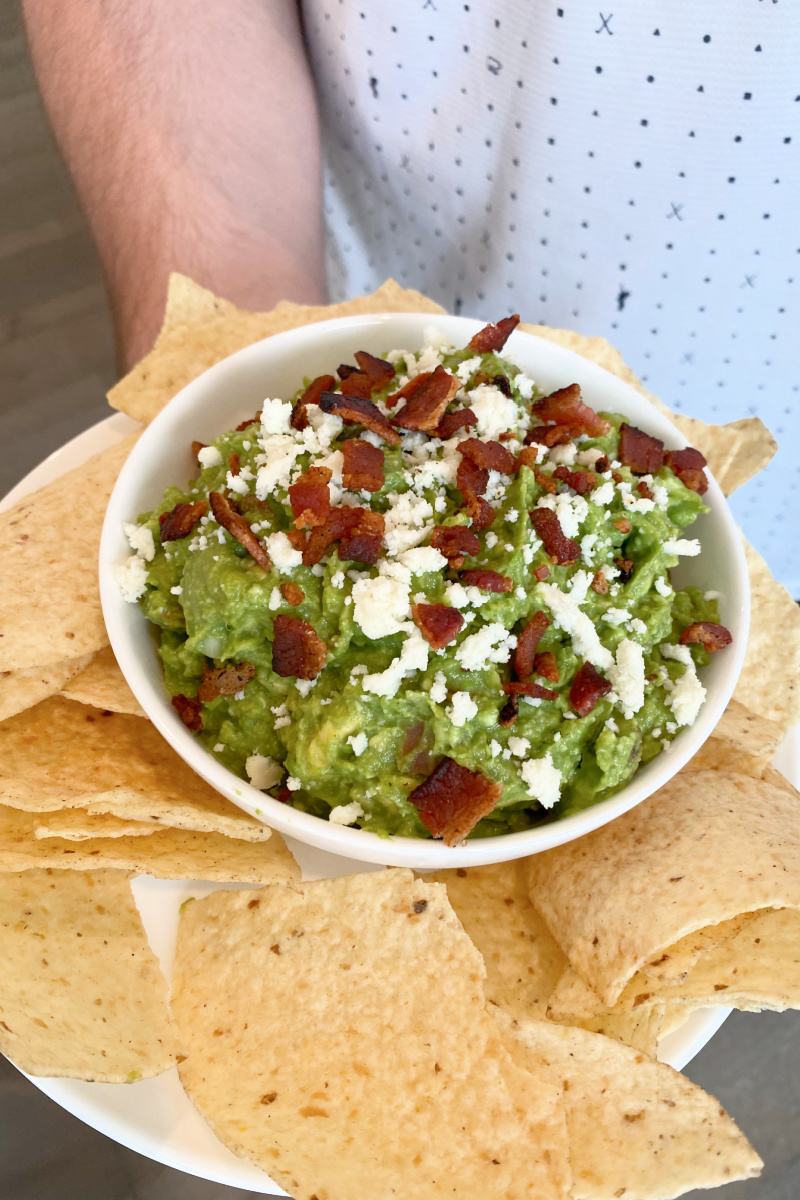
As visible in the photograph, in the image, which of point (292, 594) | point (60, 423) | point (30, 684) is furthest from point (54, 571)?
point (60, 423)

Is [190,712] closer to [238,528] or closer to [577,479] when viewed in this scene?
[238,528]

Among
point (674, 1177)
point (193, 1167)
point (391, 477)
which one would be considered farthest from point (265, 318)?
point (674, 1177)

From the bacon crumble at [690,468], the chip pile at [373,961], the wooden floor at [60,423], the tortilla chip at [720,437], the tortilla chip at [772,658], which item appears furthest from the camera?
the wooden floor at [60,423]

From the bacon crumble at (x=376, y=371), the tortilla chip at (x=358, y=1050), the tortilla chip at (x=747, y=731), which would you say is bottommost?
the tortilla chip at (x=358, y=1050)

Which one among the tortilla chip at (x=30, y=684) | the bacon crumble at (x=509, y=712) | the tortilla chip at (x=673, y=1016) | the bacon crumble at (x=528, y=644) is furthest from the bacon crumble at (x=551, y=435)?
the tortilla chip at (x=673, y=1016)

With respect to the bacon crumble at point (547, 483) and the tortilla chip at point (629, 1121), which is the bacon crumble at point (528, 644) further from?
the tortilla chip at point (629, 1121)

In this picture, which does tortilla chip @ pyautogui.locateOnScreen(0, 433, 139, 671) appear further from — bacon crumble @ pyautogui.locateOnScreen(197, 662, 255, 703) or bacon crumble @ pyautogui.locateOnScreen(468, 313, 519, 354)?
bacon crumble @ pyautogui.locateOnScreen(468, 313, 519, 354)
